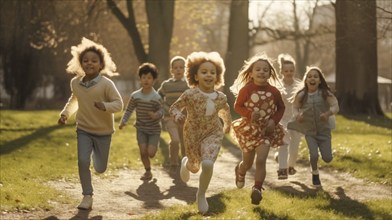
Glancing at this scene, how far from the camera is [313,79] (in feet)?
30.1

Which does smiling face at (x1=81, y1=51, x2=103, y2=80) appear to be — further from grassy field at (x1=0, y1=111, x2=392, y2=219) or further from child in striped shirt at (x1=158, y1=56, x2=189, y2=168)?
child in striped shirt at (x1=158, y1=56, x2=189, y2=168)

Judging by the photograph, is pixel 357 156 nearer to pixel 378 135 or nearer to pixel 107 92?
pixel 378 135

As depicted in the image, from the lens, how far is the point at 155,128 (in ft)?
34.0

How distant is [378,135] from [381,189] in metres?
7.54

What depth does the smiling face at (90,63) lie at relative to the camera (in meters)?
7.66

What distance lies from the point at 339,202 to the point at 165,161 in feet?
18.3

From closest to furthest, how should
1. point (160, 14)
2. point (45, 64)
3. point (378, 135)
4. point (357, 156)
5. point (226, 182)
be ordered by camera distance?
point (226, 182) < point (357, 156) < point (378, 135) < point (160, 14) < point (45, 64)

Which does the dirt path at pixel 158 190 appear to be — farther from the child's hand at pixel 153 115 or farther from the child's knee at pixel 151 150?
the child's hand at pixel 153 115

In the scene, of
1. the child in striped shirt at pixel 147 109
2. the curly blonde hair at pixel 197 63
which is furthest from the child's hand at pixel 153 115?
the curly blonde hair at pixel 197 63

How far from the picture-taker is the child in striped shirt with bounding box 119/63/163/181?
1021 cm

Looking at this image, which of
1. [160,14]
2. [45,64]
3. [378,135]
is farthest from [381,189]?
[45,64]

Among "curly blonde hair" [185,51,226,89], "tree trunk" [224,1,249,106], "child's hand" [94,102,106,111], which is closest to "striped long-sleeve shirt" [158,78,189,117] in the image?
"curly blonde hair" [185,51,226,89]

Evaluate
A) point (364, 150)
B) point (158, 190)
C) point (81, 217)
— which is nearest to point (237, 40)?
point (364, 150)

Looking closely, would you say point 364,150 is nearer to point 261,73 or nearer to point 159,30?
point 261,73
